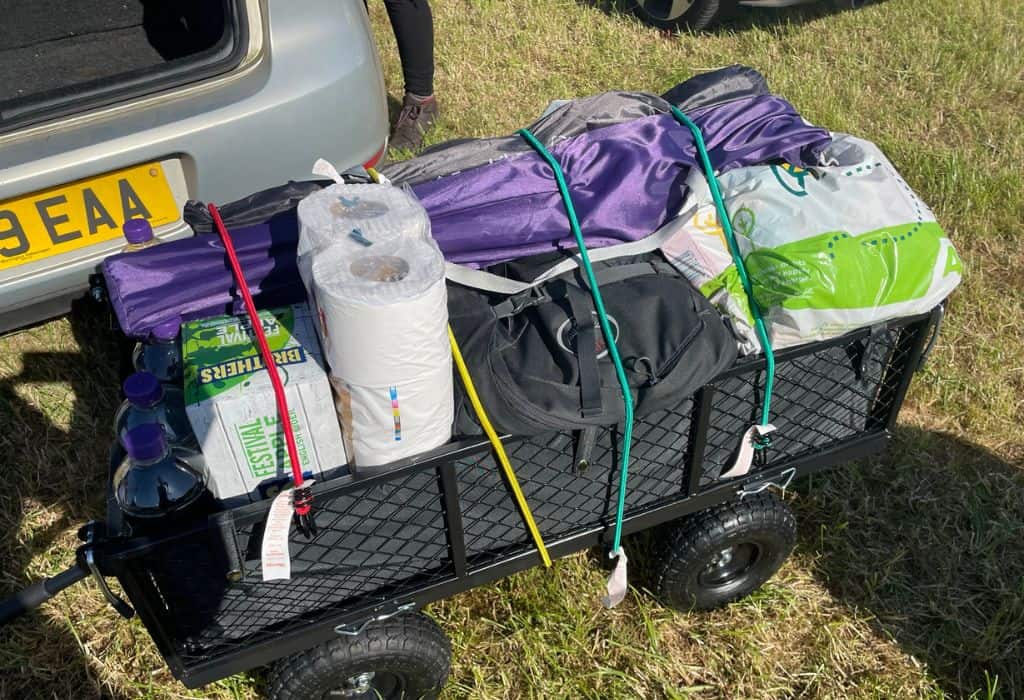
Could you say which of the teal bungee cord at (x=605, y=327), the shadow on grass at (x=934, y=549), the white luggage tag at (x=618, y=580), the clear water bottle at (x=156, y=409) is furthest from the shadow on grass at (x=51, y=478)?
the shadow on grass at (x=934, y=549)

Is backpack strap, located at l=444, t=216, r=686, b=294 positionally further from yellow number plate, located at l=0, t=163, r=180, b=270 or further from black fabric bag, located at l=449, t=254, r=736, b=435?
yellow number plate, located at l=0, t=163, r=180, b=270

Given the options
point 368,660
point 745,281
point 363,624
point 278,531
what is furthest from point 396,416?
point 745,281

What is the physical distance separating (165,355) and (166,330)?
0.20ft

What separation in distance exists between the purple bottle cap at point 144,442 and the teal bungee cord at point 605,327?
0.80m

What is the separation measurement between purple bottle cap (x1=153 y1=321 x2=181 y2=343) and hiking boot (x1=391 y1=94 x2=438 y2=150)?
85.3 inches

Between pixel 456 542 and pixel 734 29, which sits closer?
pixel 456 542

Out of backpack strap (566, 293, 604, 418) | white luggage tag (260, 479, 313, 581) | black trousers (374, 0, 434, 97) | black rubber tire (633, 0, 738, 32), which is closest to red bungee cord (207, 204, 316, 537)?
white luggage tag (260, 479, 313, 581)

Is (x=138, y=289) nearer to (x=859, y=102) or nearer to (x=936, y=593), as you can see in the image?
(x=936, y=593)

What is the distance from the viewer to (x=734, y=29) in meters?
4.64

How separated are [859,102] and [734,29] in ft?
3.15

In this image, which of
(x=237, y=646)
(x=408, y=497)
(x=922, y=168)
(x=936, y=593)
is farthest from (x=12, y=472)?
(x=922, y=168)

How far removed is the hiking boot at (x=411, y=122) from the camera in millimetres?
3645

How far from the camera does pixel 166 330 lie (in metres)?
1.63

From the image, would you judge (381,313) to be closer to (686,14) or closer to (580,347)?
(580,347)
